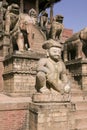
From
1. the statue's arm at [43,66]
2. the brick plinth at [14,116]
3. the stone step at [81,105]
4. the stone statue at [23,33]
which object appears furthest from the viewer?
the stone statue at [23,33]

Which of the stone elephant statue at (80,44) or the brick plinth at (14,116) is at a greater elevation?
the stone elephant statue at (80,44)

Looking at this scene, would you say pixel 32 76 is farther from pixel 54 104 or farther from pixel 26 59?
pixel 54 104

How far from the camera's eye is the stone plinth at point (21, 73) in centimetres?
941

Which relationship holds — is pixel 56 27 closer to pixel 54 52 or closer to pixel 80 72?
pixel 80 72

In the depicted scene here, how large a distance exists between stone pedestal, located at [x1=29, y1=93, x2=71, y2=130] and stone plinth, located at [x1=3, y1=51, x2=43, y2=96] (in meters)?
3.10

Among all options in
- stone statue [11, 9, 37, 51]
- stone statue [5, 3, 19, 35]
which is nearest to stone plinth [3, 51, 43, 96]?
stone statue [11, 9, 37, 51]

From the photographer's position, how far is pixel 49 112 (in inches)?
235

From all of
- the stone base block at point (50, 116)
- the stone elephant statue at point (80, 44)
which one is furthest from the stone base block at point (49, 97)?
the stone elephant statue at point (80, 44)

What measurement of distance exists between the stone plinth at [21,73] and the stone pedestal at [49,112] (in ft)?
10.2

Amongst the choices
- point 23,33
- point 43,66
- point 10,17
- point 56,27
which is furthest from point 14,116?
point 10,17

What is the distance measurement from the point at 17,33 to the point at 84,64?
3270mm

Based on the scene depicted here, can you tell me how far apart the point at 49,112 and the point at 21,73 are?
3787mm

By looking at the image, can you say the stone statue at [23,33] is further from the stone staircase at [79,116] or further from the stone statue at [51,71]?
the stone staircase at [79,116]

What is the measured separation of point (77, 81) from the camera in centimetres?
1073
